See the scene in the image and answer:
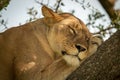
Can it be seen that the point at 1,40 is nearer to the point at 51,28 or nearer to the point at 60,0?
the point at 51,28

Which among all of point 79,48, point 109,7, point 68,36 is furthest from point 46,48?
point 109,7

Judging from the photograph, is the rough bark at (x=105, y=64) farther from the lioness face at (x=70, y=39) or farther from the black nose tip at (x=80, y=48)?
the black nose tip at (x=80, y=48)

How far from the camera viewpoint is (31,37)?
13.1 feet

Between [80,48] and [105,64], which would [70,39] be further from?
[105,64]

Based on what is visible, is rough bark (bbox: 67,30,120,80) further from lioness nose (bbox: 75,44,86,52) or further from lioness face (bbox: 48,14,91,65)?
lioness nose (bbox: 75,44,86,52)

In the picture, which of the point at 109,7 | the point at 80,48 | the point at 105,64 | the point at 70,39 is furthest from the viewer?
the point at 109,7

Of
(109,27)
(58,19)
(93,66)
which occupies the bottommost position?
(109,27)

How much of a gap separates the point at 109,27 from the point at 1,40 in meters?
1.88

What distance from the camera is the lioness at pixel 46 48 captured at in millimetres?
3461

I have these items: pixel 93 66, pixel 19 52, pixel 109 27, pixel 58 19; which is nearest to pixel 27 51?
pixel 19 52

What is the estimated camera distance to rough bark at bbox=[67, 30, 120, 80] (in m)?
2.49

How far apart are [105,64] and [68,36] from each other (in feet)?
4.75

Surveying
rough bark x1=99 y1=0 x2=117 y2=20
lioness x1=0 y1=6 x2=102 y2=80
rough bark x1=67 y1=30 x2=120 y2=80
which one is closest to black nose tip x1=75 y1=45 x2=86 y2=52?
lioness x1=0 y1=6 x2=102 y2=80

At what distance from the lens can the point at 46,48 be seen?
398 cm
